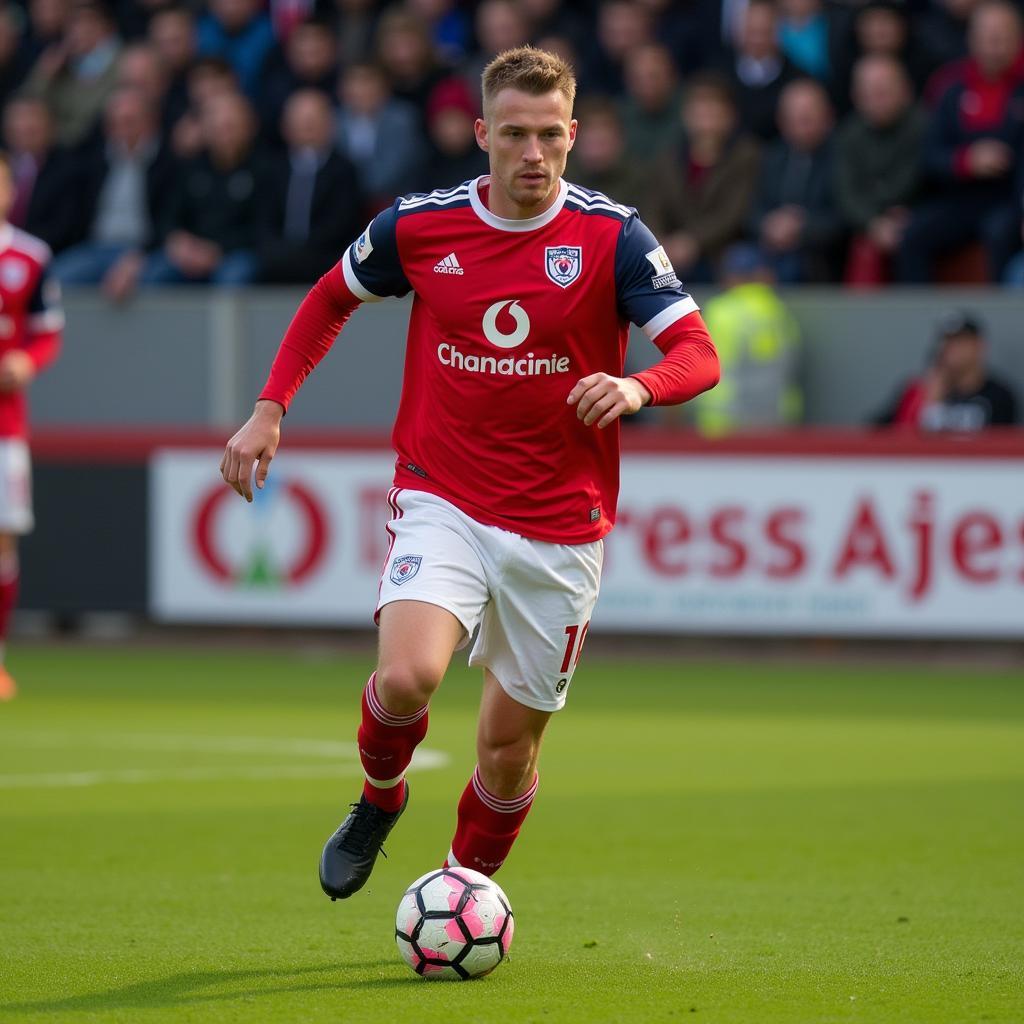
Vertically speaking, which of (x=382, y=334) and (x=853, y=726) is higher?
(x=382, y=334)

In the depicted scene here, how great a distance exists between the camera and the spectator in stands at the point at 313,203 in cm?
1570

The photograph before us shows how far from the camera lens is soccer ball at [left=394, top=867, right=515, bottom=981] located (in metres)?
5.07

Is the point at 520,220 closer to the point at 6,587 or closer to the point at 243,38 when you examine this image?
the point at 6,587

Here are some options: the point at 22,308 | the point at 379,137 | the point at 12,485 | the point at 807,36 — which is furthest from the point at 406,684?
the point at 379,137

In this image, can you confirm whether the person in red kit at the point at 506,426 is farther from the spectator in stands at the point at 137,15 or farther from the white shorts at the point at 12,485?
the spectator in stands at the point at 137,15

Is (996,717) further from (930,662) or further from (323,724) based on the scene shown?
(323,724)

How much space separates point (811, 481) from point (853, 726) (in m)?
3.05

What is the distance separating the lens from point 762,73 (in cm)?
1547

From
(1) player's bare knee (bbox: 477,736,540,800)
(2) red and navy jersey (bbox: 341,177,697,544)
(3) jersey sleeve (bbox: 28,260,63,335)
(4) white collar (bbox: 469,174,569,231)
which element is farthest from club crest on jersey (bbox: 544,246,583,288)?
(3) jersey sleeve (bbox: 28,260,63,335)

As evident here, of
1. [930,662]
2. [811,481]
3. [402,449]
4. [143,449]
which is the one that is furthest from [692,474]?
[402,449]

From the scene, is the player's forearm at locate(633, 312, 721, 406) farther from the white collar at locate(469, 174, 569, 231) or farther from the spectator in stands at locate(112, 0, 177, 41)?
the spectator in stands at locate(112, 0, 177, 41)

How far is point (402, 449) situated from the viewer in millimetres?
5691

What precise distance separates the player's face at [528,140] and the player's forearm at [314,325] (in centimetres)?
62

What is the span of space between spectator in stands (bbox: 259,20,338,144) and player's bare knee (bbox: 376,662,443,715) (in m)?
12.5
